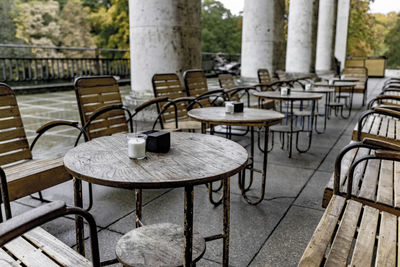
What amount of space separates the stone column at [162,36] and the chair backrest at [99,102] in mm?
1503

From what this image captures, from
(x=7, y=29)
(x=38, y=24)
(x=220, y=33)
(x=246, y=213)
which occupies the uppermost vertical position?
(x=220, y=33)

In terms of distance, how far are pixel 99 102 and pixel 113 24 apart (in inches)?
1002

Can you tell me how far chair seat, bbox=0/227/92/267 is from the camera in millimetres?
1398

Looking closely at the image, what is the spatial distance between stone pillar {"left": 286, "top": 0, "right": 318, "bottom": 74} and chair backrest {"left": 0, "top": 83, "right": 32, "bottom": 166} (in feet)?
31.0

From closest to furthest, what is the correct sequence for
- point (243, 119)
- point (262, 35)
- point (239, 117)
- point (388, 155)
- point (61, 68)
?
point (388, 155) → point (243, 119) → point (239, 117) → point (262, 35) → point (61, 68)

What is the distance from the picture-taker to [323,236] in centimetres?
162

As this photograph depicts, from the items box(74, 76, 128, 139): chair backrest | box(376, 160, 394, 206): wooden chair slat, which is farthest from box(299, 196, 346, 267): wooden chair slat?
box(74, 76, 128, 139): chair backrest

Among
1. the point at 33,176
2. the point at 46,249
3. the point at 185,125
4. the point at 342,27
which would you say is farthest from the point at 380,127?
the point at 342,27

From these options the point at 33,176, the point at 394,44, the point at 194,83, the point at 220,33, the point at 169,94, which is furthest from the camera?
the point at 394,44

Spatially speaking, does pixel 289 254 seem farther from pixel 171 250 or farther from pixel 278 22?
pixel 278 22

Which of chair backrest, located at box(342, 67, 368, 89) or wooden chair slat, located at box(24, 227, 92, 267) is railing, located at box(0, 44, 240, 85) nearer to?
chair backrest, located at box(342, 67, 368, 89)

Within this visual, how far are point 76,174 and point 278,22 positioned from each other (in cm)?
750

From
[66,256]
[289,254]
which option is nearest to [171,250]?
[66,256]

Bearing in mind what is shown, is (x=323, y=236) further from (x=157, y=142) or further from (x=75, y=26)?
(x=75, y=26)
